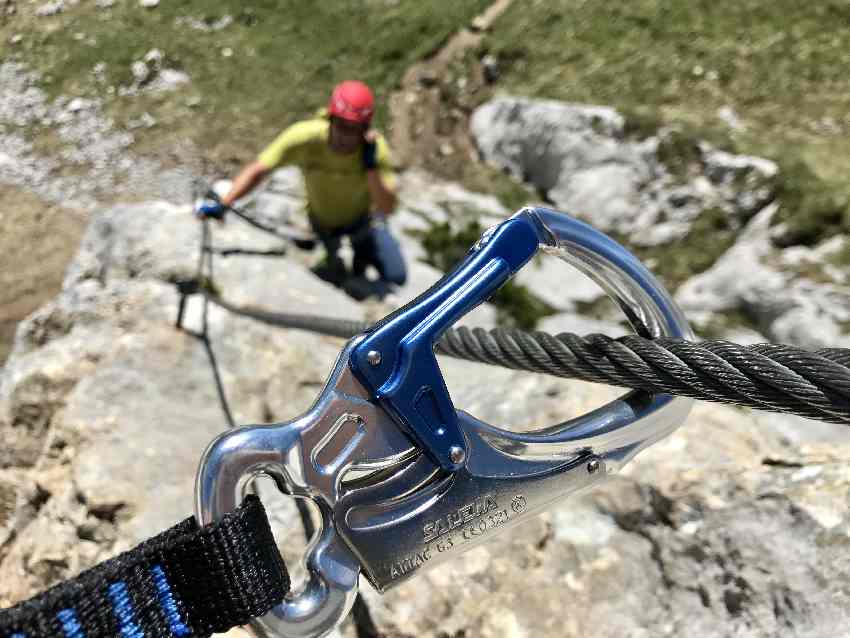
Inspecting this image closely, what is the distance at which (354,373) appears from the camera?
92cm

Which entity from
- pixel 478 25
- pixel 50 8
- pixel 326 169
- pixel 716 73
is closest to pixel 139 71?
pixel 50 8

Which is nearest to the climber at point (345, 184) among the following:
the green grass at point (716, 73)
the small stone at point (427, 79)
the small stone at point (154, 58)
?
the green grass at point (716, 73)

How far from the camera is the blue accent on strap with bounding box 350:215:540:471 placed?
92cm

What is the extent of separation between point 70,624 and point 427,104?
10242 mm

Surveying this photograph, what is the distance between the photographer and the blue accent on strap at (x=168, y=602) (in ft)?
2.88

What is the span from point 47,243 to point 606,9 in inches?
349

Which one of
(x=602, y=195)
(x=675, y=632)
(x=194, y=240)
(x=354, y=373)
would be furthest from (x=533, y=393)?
(x=602, y=195)

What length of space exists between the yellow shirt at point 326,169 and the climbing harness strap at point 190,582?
4.31m

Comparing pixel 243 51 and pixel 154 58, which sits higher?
pixel 154 58

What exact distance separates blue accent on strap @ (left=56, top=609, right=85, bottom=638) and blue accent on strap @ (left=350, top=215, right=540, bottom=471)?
46cm

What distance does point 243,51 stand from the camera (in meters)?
11.4

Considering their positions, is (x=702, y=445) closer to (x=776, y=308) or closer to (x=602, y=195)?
(x=776, y=308)

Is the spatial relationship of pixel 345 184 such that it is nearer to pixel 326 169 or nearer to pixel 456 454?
pixel 326 169

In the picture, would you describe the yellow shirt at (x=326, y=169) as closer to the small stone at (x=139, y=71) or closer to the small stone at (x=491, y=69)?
the small stone at (x=491, y=69)
